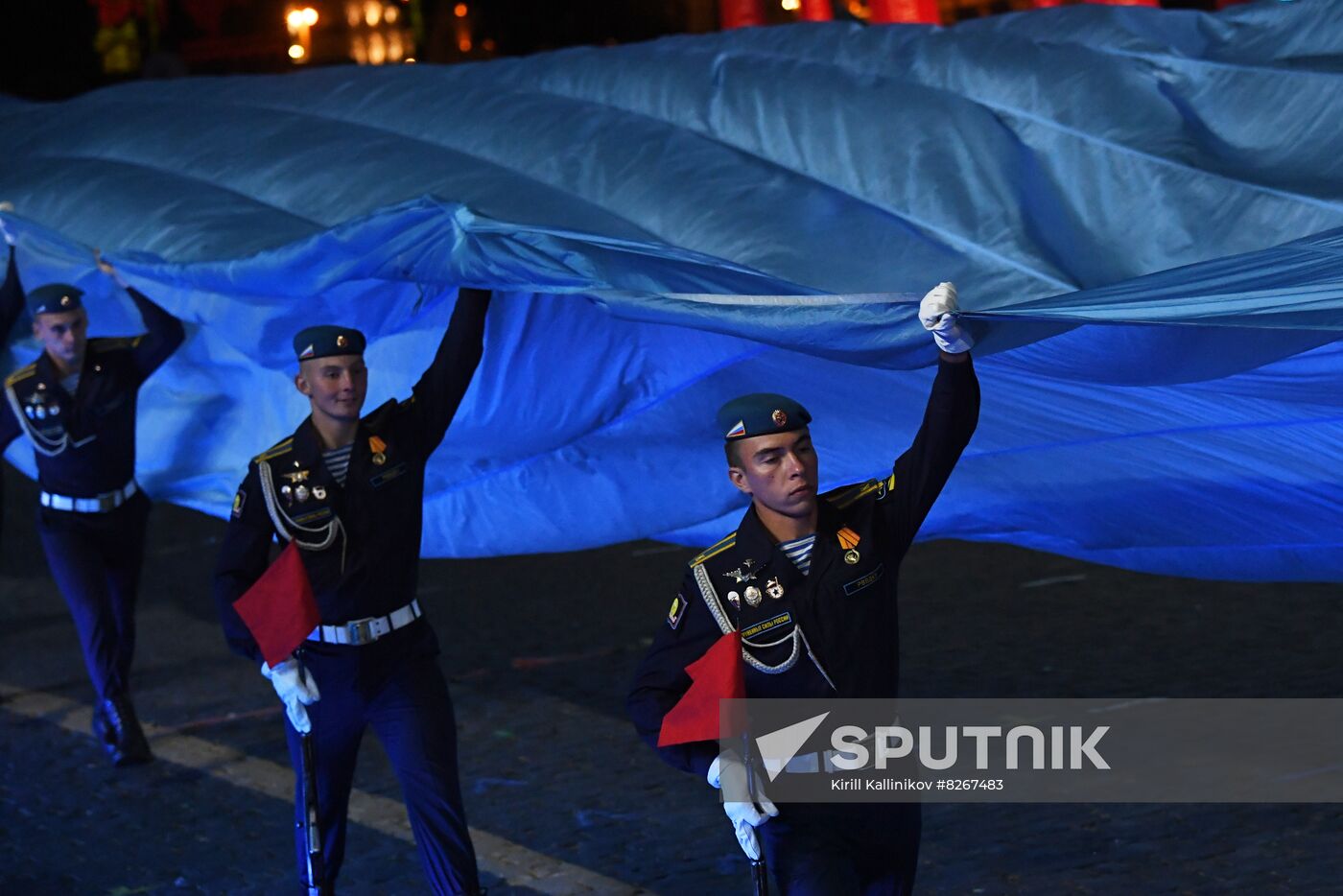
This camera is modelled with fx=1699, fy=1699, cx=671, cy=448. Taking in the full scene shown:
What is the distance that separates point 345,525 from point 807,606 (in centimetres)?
172

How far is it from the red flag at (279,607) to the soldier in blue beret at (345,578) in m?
0.08

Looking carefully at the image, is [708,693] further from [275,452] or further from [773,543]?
[275,452]

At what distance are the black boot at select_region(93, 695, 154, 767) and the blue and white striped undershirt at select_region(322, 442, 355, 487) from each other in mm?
2231

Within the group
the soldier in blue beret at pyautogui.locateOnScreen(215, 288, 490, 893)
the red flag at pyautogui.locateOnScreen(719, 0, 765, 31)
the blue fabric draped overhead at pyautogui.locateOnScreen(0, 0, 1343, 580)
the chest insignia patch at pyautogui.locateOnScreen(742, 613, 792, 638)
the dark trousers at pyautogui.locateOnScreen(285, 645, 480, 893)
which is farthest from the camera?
the red flag at pyautogui.locateOnScreen(719, 0, 765, 31)

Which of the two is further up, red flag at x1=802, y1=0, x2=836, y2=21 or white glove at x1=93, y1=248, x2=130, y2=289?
red flag at x1=802, y1=0, x2=836, y2=21

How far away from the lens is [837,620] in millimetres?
3562

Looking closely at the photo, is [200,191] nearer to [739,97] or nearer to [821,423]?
[739,97]

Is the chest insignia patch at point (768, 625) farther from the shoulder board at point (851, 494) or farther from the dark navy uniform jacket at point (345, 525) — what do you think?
the dark navy uniform jacket at point (345, 525)

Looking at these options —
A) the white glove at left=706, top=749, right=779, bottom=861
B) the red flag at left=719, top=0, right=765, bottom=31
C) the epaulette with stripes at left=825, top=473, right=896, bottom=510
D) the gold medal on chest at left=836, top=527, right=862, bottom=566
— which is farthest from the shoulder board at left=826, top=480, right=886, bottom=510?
the red flag at left=719, top=0, right=765, bottom=31

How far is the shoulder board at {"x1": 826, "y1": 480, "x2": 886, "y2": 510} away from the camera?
373 cm

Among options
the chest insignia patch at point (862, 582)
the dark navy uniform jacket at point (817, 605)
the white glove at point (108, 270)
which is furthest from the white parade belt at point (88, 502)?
the chest insignia patch at point (862, 582)

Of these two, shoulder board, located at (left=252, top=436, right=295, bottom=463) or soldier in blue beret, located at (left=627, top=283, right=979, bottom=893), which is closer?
soldier in blue beret, located at (left=627, top=283, right=979, bottom=893)

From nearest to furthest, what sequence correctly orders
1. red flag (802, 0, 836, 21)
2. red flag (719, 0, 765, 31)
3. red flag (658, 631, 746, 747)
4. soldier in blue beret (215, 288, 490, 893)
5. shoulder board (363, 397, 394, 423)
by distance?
red flag (658, 631, 746, 747) < soldier in blue beret (215, 288, 490, 893) < shoulder board (363, 397, 394, 423) < red flag (802, 0, 836, 21) < red flag (719, 0, 765, 31)
